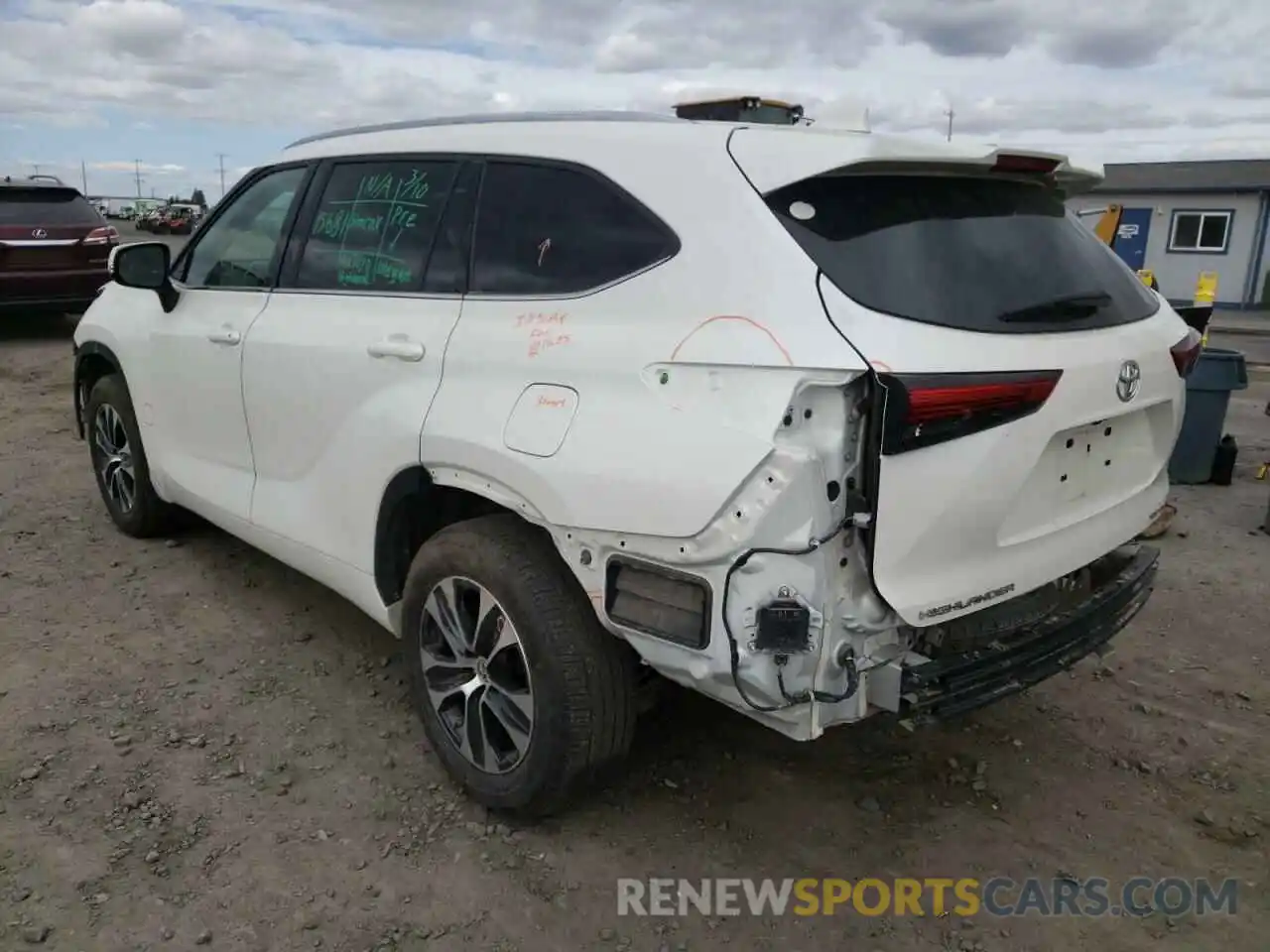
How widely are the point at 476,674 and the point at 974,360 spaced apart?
5.44 feet

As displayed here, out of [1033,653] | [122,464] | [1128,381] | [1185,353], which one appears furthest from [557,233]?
[122,464]

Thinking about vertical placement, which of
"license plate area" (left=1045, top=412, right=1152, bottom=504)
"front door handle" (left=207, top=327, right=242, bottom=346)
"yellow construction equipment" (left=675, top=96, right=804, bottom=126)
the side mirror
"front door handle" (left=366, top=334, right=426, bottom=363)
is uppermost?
"yellow construction equipment" (left=675, top=96, right=804, bottom=126)

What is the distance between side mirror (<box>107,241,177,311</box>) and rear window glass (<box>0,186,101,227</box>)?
792cm

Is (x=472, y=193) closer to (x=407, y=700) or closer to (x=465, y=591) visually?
(x=465, y=591)

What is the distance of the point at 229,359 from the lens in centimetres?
395

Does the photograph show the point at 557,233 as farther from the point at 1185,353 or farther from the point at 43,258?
the point at 43,258

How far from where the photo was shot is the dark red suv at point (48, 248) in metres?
10.8

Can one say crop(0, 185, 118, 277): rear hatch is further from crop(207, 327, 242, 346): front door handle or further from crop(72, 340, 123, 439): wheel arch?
A: crop(207, 327, 242, 346): front door handle

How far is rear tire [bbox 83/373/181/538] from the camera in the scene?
194 inches

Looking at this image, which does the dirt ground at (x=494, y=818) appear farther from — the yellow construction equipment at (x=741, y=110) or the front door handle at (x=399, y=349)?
the yellow construction equipment at (x=741, y=110)

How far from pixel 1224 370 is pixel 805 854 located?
209 inches

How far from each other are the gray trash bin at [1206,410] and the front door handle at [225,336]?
566 centimetres

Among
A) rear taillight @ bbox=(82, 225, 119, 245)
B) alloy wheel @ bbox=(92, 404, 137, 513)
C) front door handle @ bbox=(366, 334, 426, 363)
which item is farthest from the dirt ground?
rear taillight @ bbox=(82, 225, 119, 245)

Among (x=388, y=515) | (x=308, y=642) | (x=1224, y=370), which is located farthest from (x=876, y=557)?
(x=1224, y=370)
